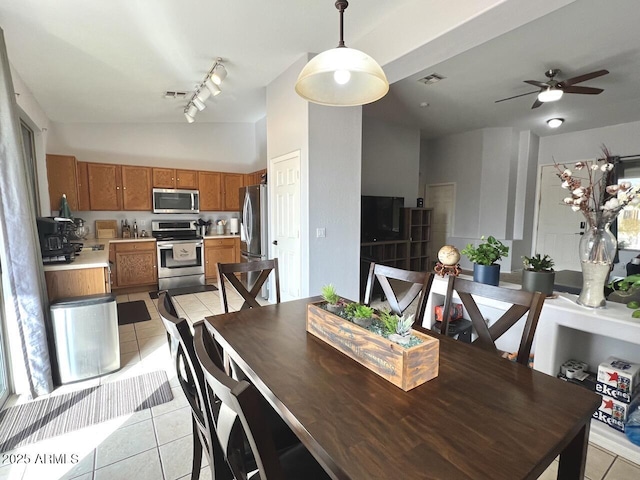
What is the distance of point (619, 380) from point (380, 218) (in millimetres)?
3963

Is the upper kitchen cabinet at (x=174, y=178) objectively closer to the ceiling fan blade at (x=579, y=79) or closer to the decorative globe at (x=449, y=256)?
the decorative globe at (x=449, y=256)

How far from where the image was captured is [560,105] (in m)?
5.00

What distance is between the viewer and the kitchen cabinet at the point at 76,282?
2.49 meters

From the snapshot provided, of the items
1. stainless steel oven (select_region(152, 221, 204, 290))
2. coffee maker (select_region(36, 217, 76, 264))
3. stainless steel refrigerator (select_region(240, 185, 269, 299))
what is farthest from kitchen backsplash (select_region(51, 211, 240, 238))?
coffee maker (select_region(36, 217, 76, 264))

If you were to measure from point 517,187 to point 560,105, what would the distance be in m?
1.98

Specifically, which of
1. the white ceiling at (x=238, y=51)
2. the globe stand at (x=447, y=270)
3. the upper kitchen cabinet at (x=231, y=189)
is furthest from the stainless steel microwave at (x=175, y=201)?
the globe stand at (x=447, y=270)

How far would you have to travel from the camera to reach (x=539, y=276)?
1.98 meters

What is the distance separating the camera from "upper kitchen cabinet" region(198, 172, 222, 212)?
569cm

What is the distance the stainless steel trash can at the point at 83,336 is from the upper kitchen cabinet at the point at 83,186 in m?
3.04

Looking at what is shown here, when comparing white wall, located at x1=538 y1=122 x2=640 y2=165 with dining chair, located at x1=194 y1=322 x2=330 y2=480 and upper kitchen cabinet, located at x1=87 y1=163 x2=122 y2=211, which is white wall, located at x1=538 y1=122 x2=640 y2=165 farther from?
upper kitchen cabinet, located at x1=87 y1=163 x2=122 y2=211

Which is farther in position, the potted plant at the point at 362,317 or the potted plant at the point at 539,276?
the potted plant at the point at 539,276

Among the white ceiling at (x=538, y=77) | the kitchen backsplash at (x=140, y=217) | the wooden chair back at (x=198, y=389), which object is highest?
the white ceiling at (x=538, y=77)

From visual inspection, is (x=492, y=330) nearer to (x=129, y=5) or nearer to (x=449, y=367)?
(x=449, y=367)

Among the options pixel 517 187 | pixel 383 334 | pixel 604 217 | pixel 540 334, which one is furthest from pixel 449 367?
pixel 517 187
